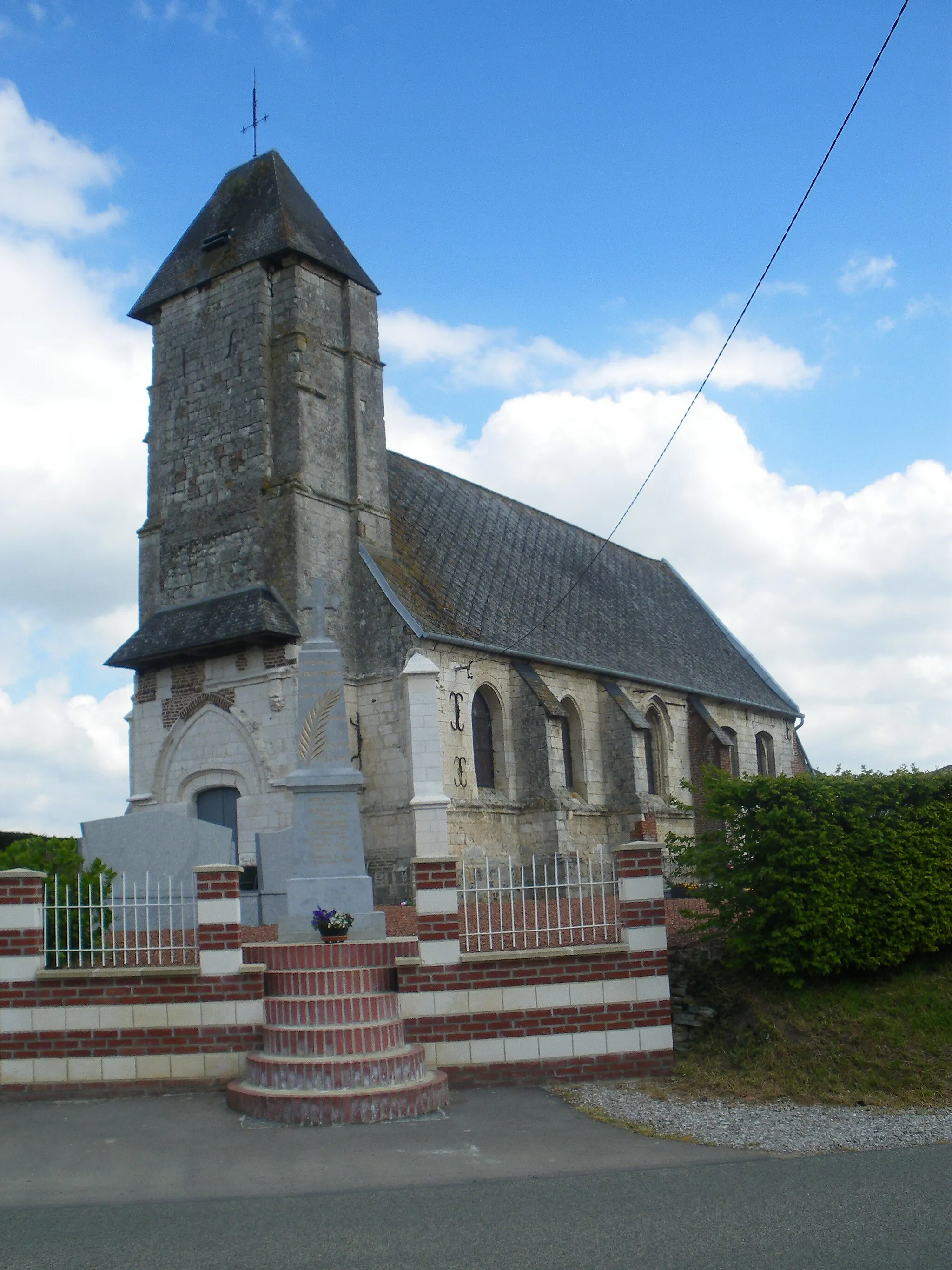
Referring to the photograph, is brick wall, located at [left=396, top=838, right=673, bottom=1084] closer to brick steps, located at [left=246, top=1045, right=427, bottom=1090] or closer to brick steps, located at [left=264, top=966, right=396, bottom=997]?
brick steps, located at [left=264, top=966, right=396, bottom=997]

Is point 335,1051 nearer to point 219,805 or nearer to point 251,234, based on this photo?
point 219,805

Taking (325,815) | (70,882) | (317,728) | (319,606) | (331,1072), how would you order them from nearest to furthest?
(331,1072) → (70,882) → (325,815) → (317,728) → (319,606)

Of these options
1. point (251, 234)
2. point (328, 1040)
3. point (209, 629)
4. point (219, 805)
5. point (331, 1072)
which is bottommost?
point (331, 1072)

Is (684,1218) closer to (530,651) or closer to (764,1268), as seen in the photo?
(764,1268)

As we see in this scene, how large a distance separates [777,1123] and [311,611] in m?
11.4

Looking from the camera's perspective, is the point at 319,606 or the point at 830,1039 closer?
the point at 830,1039

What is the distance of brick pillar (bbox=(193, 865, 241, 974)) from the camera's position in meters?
8.84

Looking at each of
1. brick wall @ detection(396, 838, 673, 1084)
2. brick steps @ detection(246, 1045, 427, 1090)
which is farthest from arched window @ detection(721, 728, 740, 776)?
brick steps @ detection(246, 1045, 427, 1090)

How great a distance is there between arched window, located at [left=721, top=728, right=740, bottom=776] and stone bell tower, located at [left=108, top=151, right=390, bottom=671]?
1173cm

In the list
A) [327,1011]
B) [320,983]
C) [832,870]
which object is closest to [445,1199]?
[327,1011]

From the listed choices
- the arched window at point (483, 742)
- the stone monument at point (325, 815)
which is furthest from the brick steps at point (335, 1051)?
the arched window at point (483, 742)

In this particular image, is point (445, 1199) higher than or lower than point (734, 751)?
lower

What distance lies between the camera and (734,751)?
28.8m

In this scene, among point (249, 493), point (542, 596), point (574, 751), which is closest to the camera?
point (249, 493)
